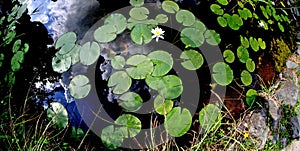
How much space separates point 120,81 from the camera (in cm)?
177

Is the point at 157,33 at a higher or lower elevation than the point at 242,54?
higher

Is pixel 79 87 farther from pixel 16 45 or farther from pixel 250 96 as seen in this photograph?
pixel 250 96

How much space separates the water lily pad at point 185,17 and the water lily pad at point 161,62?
0.21 metres

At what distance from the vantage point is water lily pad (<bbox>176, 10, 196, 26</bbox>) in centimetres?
193

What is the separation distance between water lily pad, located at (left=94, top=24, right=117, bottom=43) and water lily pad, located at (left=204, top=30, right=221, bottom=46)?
482 millimetres

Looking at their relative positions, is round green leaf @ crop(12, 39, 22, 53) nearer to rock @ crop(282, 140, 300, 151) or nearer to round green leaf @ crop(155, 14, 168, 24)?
round green leaf @ crop(155, 14, 168, 24)

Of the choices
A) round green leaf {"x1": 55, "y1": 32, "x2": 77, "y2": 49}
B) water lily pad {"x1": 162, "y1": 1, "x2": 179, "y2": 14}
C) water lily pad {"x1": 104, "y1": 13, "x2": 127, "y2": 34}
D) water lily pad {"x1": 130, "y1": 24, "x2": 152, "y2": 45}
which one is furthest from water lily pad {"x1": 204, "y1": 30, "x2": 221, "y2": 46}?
round green leaf {"x1": 55, "y1": 32, "x2": 77, "y2": 49}

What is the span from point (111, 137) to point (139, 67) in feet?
1.18

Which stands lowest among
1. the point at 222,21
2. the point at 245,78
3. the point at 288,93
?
the point at 288,93

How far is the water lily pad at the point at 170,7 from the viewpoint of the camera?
194cm

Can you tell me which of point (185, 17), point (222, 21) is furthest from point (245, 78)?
point (185, 17)

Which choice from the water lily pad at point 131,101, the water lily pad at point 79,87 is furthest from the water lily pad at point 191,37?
the water lily pad at point 79,87

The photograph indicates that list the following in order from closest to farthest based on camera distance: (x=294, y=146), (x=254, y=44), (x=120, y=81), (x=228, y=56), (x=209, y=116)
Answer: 1. (x=120, y=81)
2. (x=209, y=116)
3. (x=228, y=56)
4. (x=254, y=44)
5. (x=294, y=146)

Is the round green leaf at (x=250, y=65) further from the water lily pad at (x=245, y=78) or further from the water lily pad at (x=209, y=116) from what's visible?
the water lily pad at (x=209, y=116)
